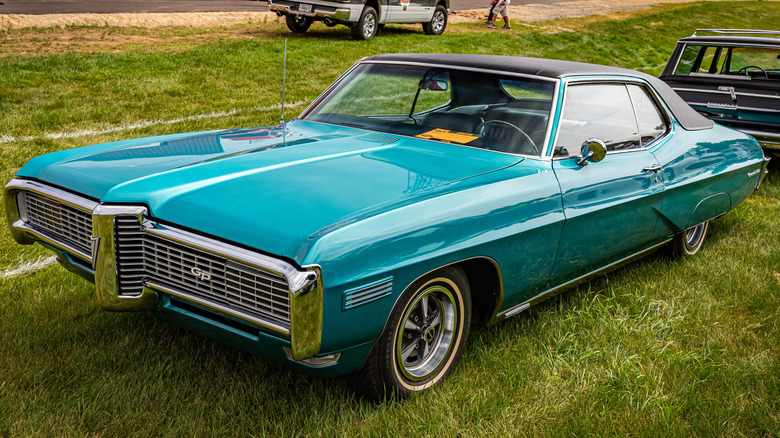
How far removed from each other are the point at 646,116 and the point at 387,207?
2.34 metres

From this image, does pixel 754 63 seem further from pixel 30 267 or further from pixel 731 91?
pixel 30 267

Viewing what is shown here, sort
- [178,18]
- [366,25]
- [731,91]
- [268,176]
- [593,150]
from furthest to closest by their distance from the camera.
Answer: [178,18], [366,25], [731,91], [593,150], [268,176]

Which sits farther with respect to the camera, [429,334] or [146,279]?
[429,334]

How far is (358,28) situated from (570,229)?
1086 cm

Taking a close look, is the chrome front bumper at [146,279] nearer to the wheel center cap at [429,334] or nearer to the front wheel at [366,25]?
the wheel center cap at [429,334]

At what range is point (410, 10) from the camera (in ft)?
48.2

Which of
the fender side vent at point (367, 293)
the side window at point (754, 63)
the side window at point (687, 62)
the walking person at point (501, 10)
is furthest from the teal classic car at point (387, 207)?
the walking person at point (501, 10)

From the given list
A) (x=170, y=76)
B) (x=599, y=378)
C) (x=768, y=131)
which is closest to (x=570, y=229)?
(x=599, y=378)

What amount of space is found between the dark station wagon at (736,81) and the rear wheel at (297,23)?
8.39m

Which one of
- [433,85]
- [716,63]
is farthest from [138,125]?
[716,63]

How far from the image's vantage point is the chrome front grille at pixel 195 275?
7.74 ft

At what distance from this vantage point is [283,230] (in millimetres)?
2367

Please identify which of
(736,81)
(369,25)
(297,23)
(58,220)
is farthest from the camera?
(297,23)

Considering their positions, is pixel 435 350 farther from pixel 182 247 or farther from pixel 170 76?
pixel 170 76
